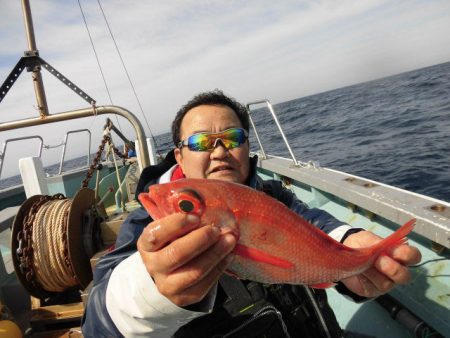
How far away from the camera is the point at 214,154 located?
233cm

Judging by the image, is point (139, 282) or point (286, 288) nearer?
point (139, 282)

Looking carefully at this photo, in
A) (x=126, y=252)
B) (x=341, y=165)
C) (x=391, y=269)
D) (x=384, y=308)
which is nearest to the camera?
(x=391, y=269)

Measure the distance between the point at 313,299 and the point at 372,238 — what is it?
74 centimetres

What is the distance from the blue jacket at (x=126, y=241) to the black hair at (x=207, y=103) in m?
0.26

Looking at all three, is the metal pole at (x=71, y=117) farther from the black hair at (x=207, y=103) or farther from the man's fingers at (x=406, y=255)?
the man's fingers at (x=406, y=255)

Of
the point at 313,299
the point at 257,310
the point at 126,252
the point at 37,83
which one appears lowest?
the point at 313,299

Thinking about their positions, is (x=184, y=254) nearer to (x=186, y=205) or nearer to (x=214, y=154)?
(x=186, y=205)

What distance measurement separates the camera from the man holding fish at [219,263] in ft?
4.36

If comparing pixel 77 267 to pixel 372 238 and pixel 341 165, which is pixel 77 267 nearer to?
pixel 372 238

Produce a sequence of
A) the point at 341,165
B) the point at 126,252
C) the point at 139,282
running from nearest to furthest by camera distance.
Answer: the point at 139,282
the point at 126,252
the point at 341,165

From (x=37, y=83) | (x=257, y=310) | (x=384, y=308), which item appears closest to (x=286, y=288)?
(x=257, y=310)

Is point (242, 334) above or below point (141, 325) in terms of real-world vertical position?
below

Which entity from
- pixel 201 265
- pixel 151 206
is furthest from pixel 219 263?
pixel 151 206

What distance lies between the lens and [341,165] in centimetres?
1095
